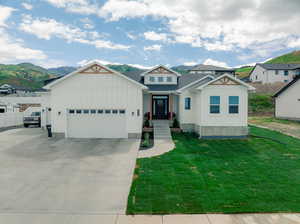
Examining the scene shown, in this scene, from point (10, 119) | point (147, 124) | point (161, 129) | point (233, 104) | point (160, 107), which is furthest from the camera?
point (10, 119)

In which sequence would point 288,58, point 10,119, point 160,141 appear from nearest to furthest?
point 160,141
point 10,119
point 288,58

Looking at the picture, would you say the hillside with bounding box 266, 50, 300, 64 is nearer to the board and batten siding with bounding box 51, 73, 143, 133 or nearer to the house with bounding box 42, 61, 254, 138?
the house with bounding box 42, 61, 254, 138

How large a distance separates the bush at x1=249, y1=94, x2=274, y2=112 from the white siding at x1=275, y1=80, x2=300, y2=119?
5.98 metres

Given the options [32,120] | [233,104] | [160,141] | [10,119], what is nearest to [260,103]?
[233,104]

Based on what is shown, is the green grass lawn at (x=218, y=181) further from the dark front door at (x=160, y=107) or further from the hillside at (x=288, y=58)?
the hillside at (x=288, y=58)

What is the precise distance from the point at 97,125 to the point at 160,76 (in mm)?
7874

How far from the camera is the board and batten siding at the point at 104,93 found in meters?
15.2

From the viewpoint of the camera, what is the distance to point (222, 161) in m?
9.72

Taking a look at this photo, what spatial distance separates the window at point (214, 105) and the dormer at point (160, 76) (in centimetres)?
522

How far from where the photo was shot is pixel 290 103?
25875 millimetres

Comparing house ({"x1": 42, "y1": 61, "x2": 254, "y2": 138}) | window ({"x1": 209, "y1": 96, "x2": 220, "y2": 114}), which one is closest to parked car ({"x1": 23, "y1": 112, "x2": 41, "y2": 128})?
house ({"x1": 42, "y1": 61, "x2": 254, "y2": 138})

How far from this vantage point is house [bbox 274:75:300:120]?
982 inches

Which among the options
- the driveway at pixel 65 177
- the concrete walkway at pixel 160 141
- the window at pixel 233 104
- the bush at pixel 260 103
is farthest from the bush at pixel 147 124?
the bush at pixel 260 103

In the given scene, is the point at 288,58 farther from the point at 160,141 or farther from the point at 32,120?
the point at 32,120
